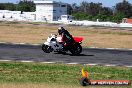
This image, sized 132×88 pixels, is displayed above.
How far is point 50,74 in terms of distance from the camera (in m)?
15.9

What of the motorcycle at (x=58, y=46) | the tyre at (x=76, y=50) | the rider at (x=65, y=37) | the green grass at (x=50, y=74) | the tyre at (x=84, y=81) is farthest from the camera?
the tyre at (x=76, y=50)

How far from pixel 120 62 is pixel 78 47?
12.5 ft

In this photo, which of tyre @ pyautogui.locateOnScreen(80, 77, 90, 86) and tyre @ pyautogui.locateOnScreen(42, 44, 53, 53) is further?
tyre @ pyautogui.locateOnScreen(42, 44, 53, 53)

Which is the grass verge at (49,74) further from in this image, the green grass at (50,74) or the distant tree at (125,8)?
the distant tree at (125,8)

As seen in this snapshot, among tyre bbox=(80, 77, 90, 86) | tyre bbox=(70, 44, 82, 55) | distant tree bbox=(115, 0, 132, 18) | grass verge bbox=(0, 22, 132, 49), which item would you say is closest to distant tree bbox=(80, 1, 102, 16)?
distant tree bbox=(115, 0, 132, 18)

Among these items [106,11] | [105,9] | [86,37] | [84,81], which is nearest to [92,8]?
[105,9]

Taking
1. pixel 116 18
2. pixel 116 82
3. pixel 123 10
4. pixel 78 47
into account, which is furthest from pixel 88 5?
pixel 116 82

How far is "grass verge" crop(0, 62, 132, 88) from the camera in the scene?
13648 mm

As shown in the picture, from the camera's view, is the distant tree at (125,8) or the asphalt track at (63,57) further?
the distant tree at (125,8)

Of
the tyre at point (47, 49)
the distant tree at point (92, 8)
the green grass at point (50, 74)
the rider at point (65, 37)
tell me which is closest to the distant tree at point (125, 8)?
the distant tree at point (92, 8)

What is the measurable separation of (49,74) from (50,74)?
0.16 ft

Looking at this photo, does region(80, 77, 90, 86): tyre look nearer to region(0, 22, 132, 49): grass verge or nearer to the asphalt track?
the asphalt track

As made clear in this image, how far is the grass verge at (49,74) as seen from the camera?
1365 centimetres

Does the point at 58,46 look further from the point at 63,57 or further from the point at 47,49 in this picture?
the point at 63,57
